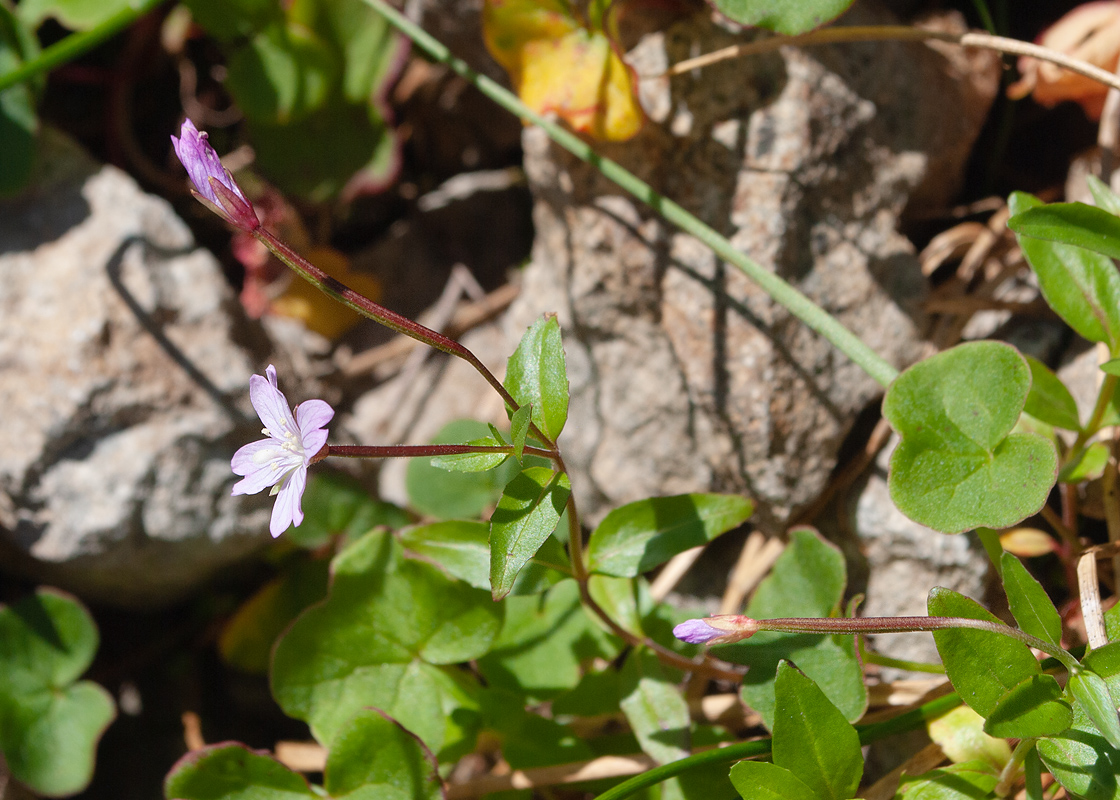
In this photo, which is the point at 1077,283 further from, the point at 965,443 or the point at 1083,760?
the point at 1083,760

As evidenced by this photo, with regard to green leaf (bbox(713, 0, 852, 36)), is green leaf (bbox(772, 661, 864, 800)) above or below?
below

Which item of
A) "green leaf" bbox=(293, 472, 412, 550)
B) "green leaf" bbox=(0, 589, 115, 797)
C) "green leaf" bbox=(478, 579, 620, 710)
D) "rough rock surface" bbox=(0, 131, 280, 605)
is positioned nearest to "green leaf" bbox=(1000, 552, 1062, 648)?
"green leaf" bbox=(478, 579, 620, 710)

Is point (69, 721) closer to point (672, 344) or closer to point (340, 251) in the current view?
point (340, 251)

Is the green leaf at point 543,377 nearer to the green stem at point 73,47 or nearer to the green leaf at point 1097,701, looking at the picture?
the green leaf at point 1097,701

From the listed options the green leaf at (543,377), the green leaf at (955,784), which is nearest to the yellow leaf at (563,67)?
the green leaf at (543,377)

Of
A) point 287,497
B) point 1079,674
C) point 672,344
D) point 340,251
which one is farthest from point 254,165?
point 1079,674

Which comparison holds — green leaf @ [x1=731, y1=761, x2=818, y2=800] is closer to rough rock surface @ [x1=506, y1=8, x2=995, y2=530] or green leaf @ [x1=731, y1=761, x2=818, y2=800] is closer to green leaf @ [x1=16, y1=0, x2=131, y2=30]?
rough rock surface @ [x1=506, y1=8, x2=995, y2=530]
